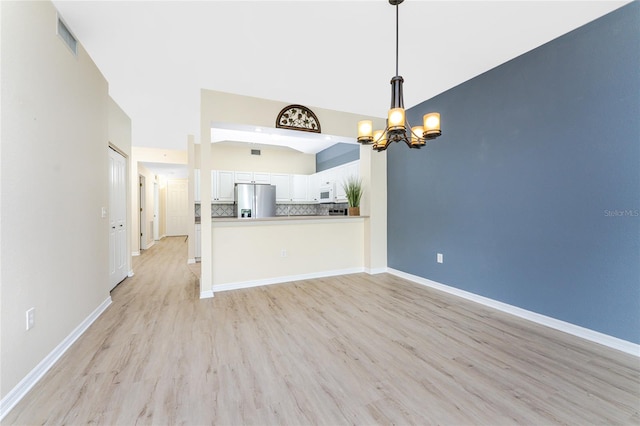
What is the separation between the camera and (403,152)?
400 centimetres

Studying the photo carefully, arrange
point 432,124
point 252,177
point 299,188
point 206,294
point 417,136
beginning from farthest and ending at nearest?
point 299,188 < point 252,177 < point 206,294 < point 417,136 < point 432,124

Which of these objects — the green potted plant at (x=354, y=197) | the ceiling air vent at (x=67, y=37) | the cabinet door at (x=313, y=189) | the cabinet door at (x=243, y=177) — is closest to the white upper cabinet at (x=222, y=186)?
the cabinet door at (x=243, y=177)

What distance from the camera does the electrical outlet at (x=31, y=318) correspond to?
156 cm

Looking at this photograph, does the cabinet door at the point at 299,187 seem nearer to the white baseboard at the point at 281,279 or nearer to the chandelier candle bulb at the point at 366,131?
the white baseboard at the point at 281,279

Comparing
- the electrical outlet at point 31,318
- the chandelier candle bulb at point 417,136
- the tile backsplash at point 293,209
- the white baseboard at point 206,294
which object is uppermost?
the chandelier candle bulb at point 417,136

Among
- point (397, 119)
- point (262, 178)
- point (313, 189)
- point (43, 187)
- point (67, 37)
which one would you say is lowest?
point (43, 187)

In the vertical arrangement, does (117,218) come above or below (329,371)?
above

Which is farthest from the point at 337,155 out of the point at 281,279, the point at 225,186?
the point at 281,279

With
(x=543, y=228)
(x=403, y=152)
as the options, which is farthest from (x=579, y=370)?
(x=403, y=152)

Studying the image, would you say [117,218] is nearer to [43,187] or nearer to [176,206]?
[43,187]

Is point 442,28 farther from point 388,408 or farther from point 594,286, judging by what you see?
point 388,408

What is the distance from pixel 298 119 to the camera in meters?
3.66

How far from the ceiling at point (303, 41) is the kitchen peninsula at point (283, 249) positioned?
1782 mm

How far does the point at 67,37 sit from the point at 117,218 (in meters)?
2.35
